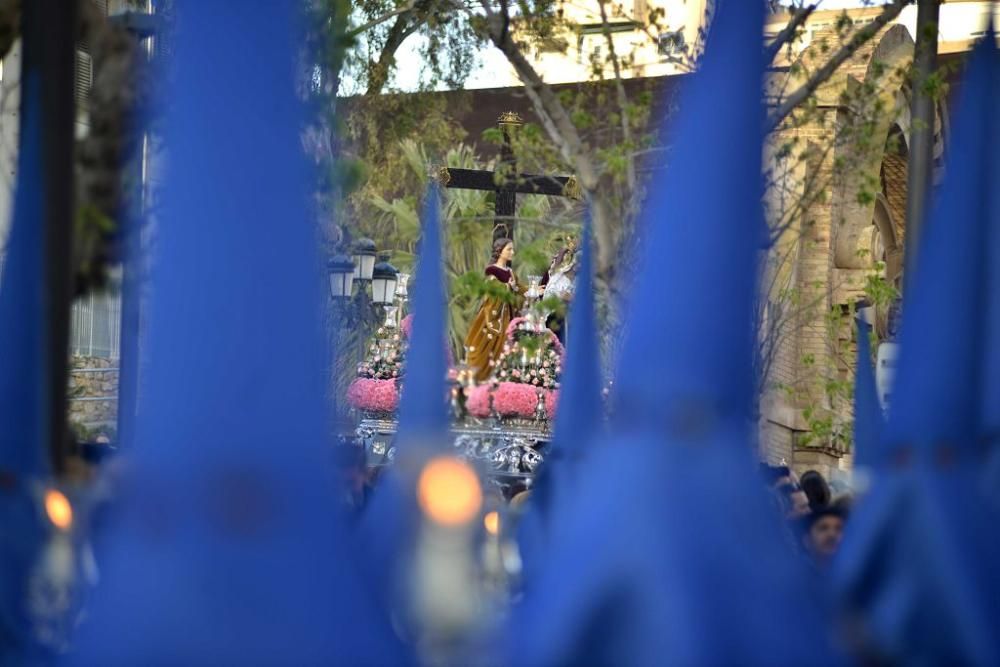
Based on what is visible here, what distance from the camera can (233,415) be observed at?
11.6ft

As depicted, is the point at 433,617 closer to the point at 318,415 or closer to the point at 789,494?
the point at 318,415

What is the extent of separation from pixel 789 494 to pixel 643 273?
19.5ft

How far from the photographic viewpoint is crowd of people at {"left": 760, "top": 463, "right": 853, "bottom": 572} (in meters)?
7.04

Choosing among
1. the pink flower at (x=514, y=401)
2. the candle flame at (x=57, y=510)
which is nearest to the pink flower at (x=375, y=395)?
the pink flower at (x=514, y=401)

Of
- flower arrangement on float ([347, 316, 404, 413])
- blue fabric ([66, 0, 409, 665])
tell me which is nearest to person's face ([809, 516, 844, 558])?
blue fabric ([66, 0, 409, 665])

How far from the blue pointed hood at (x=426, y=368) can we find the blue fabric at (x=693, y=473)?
300cm

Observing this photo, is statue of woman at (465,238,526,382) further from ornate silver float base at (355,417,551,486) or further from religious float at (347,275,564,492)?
ornate silver float base at (355,417,551,486)

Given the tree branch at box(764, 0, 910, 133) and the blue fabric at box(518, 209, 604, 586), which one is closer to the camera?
the blue fabric at box(518, 209, 604, 586)

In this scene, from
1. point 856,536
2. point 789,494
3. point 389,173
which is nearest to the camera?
point 856,536

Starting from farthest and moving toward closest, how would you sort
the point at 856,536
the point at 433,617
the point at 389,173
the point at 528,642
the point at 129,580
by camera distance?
1. the point at 389,173
2. the point at 856,536
3. the point at 433,617
4. the point at 528,642
5. the point at 129,580

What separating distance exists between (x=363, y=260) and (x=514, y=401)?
2154 mm

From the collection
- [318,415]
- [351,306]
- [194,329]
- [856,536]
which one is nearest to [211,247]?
[194,329]

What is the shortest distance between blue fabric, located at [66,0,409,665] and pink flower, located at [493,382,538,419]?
40.2 ft

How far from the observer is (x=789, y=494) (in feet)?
32.9
